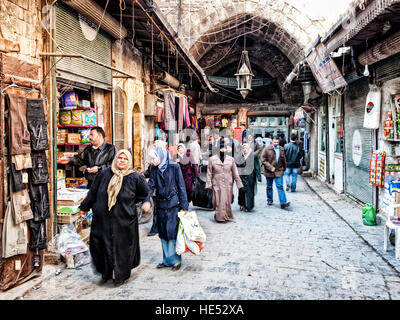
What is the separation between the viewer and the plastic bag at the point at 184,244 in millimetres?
4430

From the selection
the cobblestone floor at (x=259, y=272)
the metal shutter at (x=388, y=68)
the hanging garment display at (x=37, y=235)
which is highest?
the metal shutter at (x=388, y=68)

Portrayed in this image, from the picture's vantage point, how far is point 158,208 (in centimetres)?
475

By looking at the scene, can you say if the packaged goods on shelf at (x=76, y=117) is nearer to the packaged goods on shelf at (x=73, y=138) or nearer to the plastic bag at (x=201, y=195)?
the packaged goods on shelf at (x=73, y=138)

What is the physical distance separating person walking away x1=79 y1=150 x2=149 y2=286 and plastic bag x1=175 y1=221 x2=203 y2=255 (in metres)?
0.57

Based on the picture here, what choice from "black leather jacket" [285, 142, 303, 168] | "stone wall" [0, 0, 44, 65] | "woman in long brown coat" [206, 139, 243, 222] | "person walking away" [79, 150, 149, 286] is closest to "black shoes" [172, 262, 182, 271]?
"person walking away" [79, 150, 149, 286]

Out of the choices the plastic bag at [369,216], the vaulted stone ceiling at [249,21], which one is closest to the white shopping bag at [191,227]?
the plastic bag at [369,216]

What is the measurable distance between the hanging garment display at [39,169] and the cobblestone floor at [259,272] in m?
1.25

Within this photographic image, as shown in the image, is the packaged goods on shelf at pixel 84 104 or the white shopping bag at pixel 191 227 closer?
the white shopping bag at pixel 191 227

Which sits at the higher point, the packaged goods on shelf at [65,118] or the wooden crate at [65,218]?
the packaged goods on shelf at [65,118]

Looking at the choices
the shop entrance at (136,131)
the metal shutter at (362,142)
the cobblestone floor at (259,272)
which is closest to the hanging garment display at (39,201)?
the cobblestone floor at (259,272)

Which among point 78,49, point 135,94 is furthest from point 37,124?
point 135,94

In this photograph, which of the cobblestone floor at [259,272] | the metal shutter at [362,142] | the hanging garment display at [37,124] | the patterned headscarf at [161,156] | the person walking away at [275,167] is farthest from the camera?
the person walking away at [275,167]

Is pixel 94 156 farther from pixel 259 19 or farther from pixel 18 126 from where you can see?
pixel 259 19

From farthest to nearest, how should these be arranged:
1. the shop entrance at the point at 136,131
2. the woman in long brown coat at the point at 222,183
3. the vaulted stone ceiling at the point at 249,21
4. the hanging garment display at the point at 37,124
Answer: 1. the vaulted stone ceiling at the point at 249,21
2. the shop entrance at the point at 136,131
3. the woman in long brown coat at the point at 222,183
4. the hanging garment display at the point at 37,124
